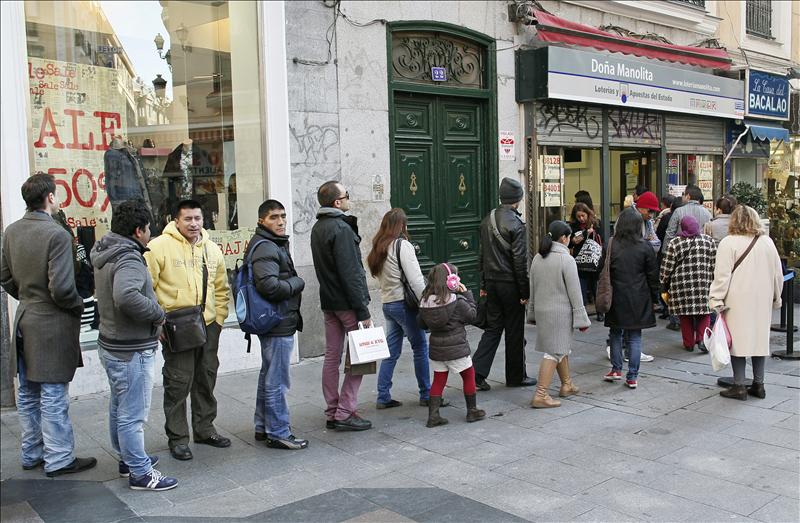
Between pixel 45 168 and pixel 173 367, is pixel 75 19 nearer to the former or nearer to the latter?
pixel 45 168

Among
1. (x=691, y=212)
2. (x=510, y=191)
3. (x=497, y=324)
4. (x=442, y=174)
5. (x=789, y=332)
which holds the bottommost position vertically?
(x=789, y=332)

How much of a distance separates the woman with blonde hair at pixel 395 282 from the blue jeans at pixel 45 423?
2475 mm

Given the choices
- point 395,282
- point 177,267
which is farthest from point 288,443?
point 395,282

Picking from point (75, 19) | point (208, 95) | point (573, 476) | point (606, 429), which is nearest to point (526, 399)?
point (606, 429)

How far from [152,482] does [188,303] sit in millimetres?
1185

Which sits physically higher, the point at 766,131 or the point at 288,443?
the point at 766,131

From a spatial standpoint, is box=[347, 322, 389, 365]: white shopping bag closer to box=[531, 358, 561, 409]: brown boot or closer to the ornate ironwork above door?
box=[531, 358, 561, 409]: brown boot

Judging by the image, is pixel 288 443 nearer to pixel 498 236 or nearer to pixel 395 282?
pixel 395 282

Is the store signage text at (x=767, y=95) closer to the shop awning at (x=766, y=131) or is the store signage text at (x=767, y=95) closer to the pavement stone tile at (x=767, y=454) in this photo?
the shop awning at (x=766, y=131)

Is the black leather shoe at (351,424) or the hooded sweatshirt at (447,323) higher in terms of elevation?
the hooded sweatshirt at (447,323)

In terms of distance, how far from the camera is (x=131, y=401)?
15.1 ft

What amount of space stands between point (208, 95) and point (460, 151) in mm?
3487

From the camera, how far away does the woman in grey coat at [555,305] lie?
6301 mm

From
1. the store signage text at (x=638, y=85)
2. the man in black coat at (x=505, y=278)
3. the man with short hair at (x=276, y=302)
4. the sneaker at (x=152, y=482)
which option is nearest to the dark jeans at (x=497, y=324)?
the man in black coat at (x=505, y=278)
